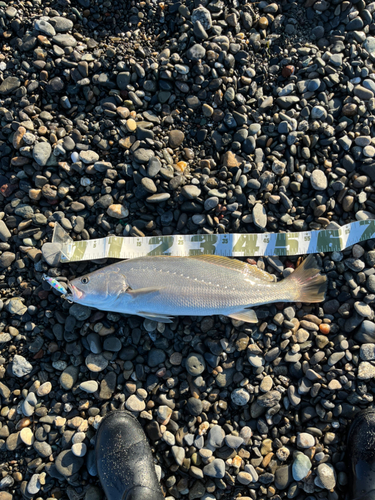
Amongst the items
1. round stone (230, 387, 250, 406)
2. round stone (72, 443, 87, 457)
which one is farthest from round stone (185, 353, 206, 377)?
round stone (72, 443, 87, 457)

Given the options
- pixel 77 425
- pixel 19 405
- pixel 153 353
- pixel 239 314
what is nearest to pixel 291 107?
pixel 239 314

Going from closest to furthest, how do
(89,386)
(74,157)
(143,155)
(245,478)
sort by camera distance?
1. (245,478)
2. (89,386)
3. (143,155)
4. (74,157)

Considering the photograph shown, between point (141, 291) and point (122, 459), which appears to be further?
point (141, 291)

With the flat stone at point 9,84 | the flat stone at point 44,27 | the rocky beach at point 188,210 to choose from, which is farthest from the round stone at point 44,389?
the flat stone at point 44,27

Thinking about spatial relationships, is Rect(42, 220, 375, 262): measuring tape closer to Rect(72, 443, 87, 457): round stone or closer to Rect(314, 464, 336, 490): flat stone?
Rect(72, 443, 87, 457): round stone

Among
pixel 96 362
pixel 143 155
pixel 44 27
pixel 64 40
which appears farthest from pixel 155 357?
pixel 44 27

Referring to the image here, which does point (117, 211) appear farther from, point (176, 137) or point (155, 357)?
point (155, 357)

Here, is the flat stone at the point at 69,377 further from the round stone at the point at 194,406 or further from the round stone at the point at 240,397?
the round stone at the point at 240,397

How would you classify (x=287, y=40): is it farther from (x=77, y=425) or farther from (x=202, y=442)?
(x=77, y=425)
